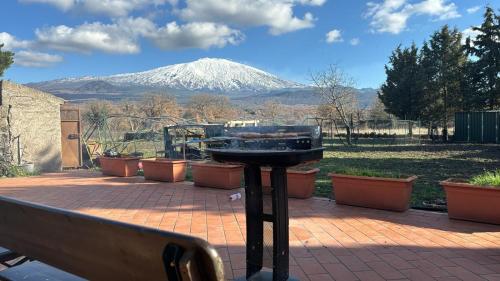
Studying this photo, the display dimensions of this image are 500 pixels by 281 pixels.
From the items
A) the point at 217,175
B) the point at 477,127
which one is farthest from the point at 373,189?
the point at 477,127

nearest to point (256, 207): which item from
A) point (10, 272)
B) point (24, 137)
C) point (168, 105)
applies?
point (10, 272)

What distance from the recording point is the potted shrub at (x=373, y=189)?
5.07m

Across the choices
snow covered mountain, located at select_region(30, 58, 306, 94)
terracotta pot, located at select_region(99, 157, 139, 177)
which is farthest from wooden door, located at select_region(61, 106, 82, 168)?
snow covered mountain, located at select_region(30, 58, 306, 94)

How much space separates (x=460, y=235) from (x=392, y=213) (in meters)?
1.00

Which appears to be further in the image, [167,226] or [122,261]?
[167,226]

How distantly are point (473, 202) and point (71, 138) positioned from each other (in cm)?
1254

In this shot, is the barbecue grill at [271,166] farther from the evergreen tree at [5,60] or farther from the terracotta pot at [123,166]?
the evergreen tree at [5,60]

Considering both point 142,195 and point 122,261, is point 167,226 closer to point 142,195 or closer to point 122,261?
point 142,195

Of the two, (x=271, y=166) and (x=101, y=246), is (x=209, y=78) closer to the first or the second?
(x=271, y=166)

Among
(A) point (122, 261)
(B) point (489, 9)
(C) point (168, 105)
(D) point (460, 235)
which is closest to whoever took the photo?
(A) point (122, 261)

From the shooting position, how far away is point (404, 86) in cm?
2703

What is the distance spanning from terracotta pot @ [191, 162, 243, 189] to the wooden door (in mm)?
8064

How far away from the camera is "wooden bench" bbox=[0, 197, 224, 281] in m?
1.12

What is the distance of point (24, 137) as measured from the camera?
12.0m
